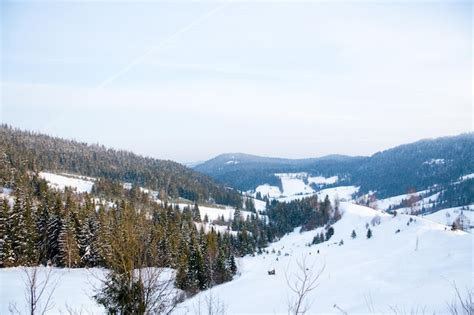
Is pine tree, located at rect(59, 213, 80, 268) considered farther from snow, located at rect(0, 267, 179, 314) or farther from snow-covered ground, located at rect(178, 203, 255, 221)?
snow-covered ground, located at rect(178, 203, 255, 221)

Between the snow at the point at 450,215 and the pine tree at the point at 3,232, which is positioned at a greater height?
the pine tree at the point at 3,232

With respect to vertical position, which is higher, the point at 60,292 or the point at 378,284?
the point at 60,292

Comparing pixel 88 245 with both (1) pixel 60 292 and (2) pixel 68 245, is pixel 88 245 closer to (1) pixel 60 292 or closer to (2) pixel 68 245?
(2) pixel 68 245

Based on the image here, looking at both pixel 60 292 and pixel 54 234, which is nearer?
pixel 60 292

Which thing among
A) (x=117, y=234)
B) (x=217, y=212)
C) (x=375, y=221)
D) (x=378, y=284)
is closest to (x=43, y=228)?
(x=378, y=284)

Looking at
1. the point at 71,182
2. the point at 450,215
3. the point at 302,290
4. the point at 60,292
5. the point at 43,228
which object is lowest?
the point at 450,215

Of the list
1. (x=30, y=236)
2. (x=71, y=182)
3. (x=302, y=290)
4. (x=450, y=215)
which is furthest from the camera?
(x=450, y=215)

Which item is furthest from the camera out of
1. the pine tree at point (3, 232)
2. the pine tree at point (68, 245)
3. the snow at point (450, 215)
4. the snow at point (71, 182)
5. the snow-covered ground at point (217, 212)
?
the snow at point (450, 215)

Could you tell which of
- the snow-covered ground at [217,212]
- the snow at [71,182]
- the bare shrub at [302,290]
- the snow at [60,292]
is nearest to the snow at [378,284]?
the bare shrub at [302,290]

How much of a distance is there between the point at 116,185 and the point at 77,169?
47069mm

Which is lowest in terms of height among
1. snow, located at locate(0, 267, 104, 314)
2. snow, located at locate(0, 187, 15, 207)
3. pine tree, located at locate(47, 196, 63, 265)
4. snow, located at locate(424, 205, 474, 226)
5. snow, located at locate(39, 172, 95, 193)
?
snow, located at locate(424, 205, 474, 226)

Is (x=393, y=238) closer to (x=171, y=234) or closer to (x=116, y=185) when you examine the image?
(x=171, y=234)

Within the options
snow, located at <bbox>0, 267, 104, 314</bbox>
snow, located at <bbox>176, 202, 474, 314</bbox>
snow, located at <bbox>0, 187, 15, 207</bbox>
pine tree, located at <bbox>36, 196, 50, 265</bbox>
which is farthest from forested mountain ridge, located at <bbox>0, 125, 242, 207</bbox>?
snow, located at <bbox>0, 267, 104, 314</bbox>

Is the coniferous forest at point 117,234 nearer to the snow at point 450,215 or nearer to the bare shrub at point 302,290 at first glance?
the bare shrub at point 302,290
